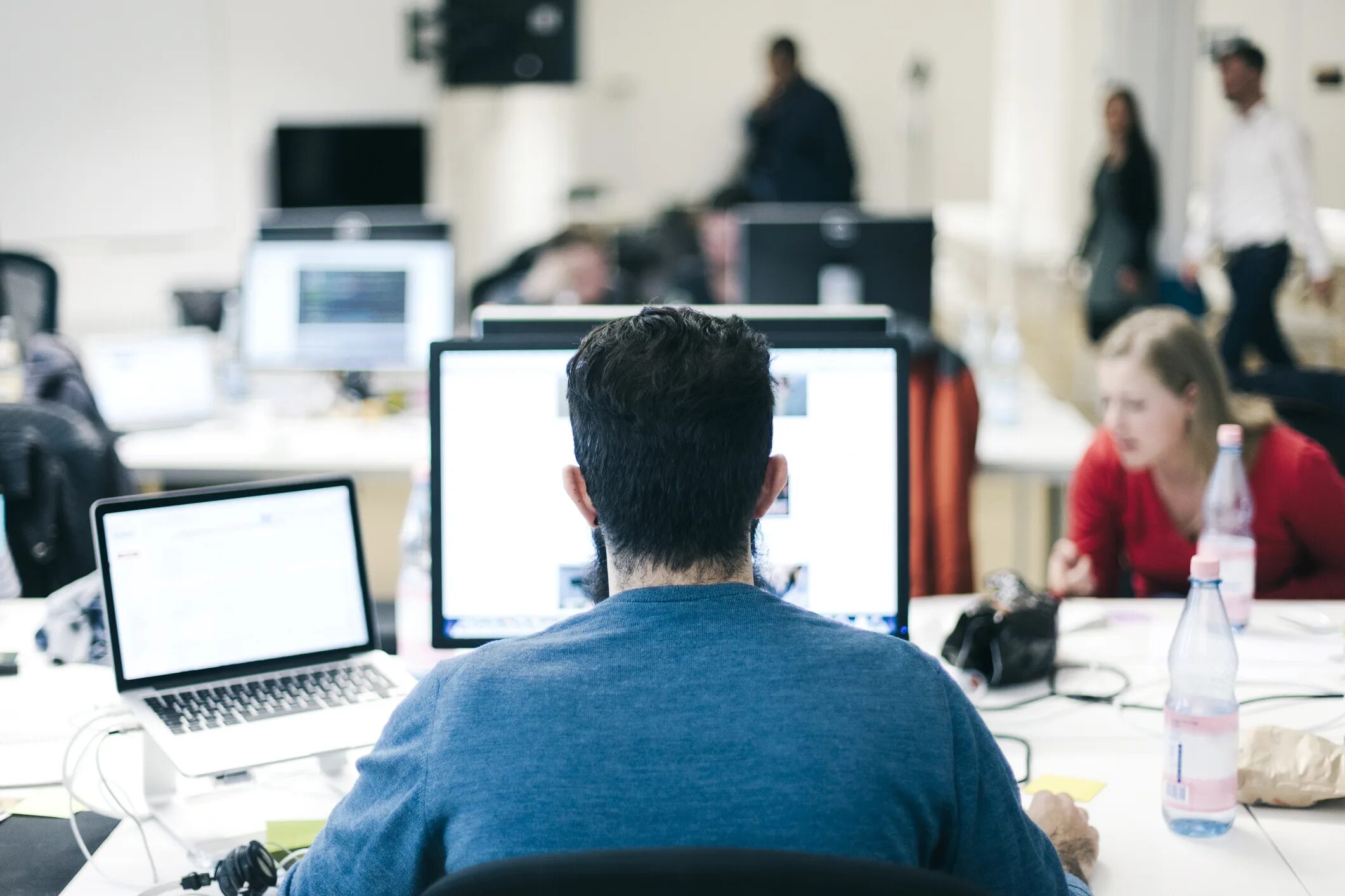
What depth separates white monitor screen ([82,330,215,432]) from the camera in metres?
3.56

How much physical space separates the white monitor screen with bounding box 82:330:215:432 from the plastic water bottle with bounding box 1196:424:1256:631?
99.3 inches

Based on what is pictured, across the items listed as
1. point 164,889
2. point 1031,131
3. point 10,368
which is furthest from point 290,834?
point 1031,131

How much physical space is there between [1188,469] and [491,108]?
5743 millimetres

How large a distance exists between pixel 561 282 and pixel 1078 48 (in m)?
3.58

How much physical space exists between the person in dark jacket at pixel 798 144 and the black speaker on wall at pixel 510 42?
1.23m

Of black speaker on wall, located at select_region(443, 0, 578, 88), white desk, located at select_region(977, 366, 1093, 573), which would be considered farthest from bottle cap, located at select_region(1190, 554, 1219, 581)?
black speaker on wall, located at select_region(443, 0, 578, 88)

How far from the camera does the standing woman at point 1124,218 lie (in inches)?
213

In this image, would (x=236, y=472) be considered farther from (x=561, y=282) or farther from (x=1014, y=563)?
(x=1014, y=563)

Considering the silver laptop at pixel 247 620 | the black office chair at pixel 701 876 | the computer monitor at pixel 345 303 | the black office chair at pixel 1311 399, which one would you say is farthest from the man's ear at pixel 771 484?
the computer monitor at pixel 345 303

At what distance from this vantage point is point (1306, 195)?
14.4ft

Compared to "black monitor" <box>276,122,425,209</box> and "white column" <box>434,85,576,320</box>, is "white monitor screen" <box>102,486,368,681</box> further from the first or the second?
"white column" <box>434,85,576,320</box>

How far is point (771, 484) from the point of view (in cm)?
113

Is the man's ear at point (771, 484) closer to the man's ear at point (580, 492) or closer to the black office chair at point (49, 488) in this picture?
the man's ear at point (580, 492)

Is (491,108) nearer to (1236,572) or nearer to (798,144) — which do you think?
(798,144)
